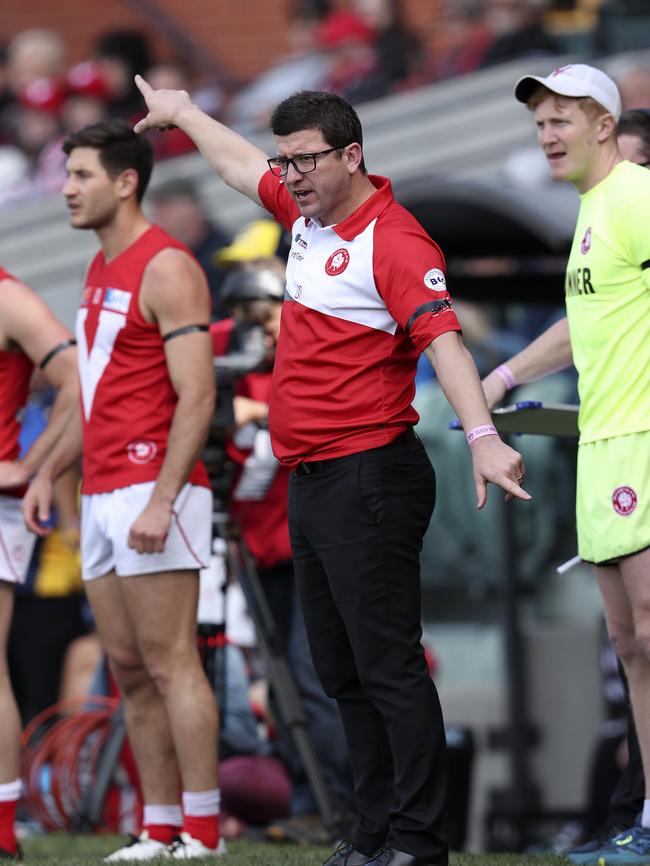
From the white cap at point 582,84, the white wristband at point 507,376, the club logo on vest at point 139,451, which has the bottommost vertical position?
the club logo on vest at point 139,451

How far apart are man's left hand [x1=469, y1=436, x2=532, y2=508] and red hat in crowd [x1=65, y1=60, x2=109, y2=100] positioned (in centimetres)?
1095

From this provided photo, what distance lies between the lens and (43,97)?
15188mm

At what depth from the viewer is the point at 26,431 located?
8906 millimetres

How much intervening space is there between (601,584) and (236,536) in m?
2.28

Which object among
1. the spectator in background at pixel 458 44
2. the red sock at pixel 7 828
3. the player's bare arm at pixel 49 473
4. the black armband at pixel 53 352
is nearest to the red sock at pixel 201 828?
the red sock at pixel 7 828

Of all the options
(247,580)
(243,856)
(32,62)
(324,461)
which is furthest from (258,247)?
(32,62)

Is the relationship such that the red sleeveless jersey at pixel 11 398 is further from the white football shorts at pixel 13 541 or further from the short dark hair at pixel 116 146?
the short dark hair at pixel 116 146

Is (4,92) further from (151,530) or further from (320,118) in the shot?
(320,118)

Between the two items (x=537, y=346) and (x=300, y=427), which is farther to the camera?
(x=537, y=346)

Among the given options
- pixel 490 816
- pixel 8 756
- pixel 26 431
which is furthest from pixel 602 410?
pixel 490 816

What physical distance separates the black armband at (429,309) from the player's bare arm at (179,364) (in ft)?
4.59

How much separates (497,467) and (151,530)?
170cm

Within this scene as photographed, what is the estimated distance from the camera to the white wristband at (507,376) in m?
5.73

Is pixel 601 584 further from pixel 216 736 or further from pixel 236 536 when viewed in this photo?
pixel 236 536
